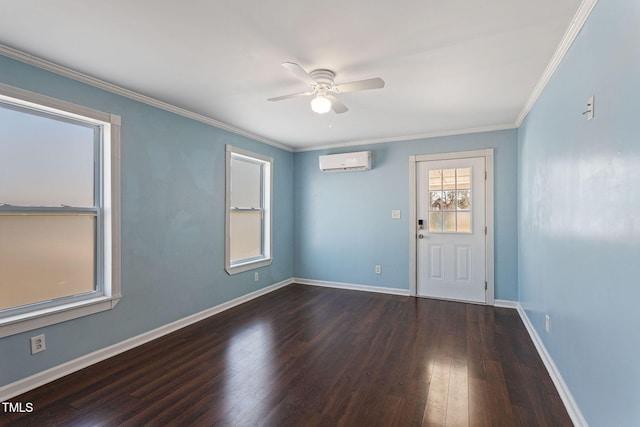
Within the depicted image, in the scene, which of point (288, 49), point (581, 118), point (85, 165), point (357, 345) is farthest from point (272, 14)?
point (357, 345)

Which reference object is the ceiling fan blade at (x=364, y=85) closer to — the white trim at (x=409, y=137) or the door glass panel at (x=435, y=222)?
the white trim at (x=409, y=137)

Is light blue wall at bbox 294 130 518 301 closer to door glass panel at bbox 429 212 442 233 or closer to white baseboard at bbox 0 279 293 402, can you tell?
door glass panel at bbox 429 212 442 233

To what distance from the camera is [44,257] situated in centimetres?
239

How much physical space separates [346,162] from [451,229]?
184cm

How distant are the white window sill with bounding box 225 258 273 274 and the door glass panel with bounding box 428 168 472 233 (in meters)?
2.50

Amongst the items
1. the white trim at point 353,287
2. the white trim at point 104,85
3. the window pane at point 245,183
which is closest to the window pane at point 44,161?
the white trim at point 104,85

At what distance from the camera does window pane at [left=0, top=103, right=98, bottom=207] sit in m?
2.19

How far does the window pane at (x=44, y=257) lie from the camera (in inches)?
86.6

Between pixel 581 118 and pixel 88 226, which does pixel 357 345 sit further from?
pixel 88 226

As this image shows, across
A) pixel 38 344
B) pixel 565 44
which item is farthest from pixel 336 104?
pixel 38 344

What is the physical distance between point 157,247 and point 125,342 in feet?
2.96

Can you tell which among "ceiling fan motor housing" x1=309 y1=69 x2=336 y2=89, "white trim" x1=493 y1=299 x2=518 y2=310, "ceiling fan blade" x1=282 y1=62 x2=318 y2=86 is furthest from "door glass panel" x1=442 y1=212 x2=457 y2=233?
"ceiling fan blade" x1=282 y1=62 x2=318 y2=86

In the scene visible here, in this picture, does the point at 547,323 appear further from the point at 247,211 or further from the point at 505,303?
the point at 247,211

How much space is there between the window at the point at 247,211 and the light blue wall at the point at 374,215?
0.76 m
